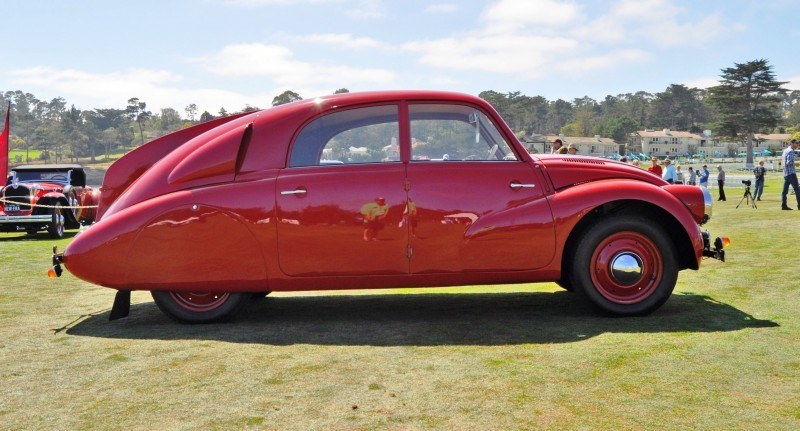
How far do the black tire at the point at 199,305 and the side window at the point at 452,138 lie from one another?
1.88 meters

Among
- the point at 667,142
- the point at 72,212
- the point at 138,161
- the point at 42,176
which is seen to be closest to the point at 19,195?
the point at 72,212

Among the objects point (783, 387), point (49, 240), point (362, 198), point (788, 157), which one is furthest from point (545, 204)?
point (788, 157)

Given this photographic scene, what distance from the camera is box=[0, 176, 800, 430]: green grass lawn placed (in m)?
3.34

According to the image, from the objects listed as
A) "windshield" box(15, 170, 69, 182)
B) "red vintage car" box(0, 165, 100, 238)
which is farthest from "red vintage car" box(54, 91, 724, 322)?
"windshield" box(15, 170, 69, 182)

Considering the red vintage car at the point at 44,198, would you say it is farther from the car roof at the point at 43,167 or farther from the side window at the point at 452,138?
the side window at the point at 452,138

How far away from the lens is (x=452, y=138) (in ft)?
18.7

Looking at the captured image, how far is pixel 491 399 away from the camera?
354cm

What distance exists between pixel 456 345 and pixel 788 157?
17059 mm

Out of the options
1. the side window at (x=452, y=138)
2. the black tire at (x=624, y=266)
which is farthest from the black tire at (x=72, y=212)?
the black tire at (x=624, y=266)

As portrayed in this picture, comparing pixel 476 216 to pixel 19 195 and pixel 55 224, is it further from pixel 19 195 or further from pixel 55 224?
pixel 19 195

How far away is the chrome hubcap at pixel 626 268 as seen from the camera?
18.2 feet

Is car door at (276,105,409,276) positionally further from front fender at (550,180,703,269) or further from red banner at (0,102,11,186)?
red banner at (0,102,11,186)

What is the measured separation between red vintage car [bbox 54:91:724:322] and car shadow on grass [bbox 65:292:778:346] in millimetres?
276

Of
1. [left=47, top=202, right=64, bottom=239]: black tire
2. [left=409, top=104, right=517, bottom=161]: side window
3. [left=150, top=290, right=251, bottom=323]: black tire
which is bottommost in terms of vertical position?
[left=47, top=202, right=64, bottom=239]: black tire
